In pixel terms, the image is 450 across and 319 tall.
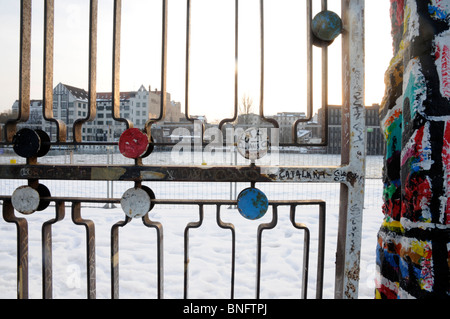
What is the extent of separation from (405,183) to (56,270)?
2.94m

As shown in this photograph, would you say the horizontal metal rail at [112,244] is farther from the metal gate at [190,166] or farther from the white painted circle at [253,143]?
the white painted circle at [253,143]

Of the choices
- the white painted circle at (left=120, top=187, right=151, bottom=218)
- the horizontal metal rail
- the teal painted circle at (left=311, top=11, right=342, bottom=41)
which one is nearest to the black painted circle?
the horizontal metal rail

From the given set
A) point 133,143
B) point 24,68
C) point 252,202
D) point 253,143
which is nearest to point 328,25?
point 253,143

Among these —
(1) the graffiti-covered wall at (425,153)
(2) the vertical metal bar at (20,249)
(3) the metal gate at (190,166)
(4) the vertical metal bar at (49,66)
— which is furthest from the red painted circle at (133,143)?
(1) the graffiti-covered wall at (425,153)

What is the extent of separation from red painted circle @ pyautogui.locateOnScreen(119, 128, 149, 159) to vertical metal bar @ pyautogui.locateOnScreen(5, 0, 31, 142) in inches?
22.1

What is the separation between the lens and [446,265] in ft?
2.75

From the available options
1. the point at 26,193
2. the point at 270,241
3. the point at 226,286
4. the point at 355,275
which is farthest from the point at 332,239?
the point at 26,193

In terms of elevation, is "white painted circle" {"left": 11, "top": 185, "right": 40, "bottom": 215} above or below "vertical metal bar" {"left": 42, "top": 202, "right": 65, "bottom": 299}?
above

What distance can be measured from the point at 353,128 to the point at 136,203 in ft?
3.23

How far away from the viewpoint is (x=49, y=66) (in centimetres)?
133

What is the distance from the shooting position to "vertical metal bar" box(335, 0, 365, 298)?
3.77ft

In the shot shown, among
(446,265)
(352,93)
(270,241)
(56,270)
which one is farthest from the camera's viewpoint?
(270,241)

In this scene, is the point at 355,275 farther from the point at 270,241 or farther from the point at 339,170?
the point at 270,241

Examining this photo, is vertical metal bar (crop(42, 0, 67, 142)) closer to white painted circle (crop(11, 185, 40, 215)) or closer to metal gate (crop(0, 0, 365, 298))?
metal gate (crop(0, 0, 365, 298))
